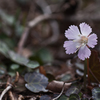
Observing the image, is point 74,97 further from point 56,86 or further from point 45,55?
point 45,55

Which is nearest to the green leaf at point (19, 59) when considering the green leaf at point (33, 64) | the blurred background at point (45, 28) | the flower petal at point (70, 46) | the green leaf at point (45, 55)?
the green leaf at point (33, 64)

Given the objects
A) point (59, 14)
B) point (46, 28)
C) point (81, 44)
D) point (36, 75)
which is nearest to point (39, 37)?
point (46, 28)

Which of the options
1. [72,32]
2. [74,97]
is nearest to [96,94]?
[74,97]

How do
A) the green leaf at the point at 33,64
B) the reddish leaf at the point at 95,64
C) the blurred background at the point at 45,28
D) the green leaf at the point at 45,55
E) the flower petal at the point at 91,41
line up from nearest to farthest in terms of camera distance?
the flower petal at the point at 91,41, the reddish leaf at the point at 95,64, the green leaf at the point at 33,64, the blurred background at the point at 45,28, the green leaf at the point at 45,55

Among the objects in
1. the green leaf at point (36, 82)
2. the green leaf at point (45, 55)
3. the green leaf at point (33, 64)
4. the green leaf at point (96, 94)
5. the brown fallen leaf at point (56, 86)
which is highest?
the green leaf at point (45, 55)

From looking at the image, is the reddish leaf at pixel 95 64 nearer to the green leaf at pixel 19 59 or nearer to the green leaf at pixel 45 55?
the green leaf at pixel 19 59

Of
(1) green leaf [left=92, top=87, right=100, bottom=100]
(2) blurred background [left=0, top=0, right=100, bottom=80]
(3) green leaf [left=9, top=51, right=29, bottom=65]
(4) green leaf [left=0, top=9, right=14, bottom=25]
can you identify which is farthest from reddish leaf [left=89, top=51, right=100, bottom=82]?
(4) green leaf [left=0, top=9, right=14, bottom=25]
